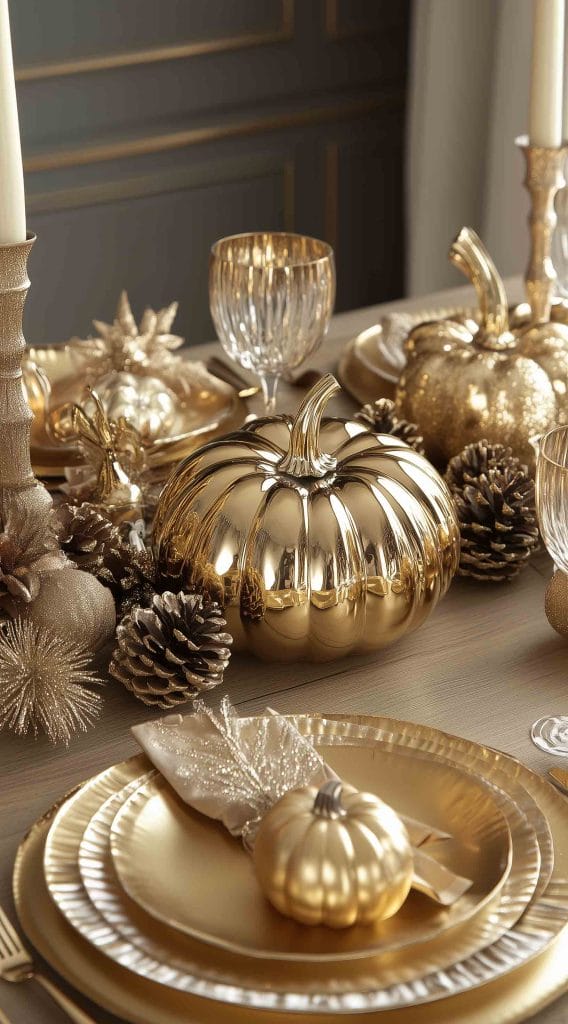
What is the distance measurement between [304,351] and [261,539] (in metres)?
0.33

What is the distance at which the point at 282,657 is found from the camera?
79 centimetres

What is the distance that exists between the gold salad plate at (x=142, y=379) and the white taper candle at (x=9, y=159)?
31 cm

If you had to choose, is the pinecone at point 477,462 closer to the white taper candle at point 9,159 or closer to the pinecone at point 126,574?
the pinecone at point 126,574

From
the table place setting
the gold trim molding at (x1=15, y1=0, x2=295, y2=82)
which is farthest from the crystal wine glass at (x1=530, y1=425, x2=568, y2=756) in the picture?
the gold trim molding at (x1=15, y1=0, x2=295, y2=82)

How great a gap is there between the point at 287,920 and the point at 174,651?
0.74ft

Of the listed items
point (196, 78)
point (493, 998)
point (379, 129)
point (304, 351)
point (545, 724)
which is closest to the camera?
point (493, 998)

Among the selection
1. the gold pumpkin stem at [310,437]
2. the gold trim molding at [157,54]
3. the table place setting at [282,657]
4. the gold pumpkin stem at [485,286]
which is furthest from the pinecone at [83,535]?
the gold trim molding at [157,54]

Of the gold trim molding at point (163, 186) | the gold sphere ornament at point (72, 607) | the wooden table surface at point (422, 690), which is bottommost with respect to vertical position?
the gold trim molding at point (163, 186)

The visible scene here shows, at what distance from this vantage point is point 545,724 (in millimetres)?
742

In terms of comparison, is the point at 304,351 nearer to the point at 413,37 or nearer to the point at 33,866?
the point at 33,866

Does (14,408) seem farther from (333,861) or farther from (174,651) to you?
(333,861)

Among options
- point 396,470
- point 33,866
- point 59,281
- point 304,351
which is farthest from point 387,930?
point 59,281

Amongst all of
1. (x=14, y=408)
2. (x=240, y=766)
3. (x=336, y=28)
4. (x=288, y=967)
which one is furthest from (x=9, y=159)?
(x=336, y=28)

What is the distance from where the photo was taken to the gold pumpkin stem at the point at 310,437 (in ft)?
2.58
